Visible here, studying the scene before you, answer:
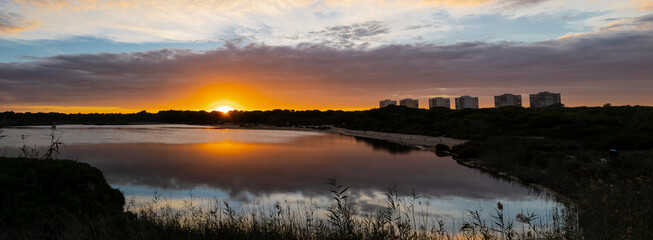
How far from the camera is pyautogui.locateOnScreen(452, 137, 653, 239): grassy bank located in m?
7.30

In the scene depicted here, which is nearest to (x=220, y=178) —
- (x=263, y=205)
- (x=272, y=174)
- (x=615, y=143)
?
(x=272, y=174)

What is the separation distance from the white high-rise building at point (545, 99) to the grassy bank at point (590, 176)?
124620 millimetres

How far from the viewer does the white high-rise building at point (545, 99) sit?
13725cm

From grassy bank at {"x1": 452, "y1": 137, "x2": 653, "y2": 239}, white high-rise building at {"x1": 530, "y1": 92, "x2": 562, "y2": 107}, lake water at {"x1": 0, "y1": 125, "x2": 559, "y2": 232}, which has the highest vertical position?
white high-rise building at {"x1": 530, "y1": 92, "x2": 562, "y2": 107}

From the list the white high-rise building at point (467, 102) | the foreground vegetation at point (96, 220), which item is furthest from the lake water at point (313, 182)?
the white high-rise building at point (467, 102)

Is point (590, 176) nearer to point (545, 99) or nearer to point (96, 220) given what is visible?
point (96, 220)

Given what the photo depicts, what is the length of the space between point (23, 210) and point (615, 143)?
134ft

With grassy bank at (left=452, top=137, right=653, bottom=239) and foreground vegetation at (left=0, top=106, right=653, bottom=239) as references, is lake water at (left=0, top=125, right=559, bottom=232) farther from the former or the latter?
grassy bank at (left=452, top=137, right=653, bottom=239)

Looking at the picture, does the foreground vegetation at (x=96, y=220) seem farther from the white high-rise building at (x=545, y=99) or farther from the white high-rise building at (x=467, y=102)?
the white high-rise building at (x=467, y=102)

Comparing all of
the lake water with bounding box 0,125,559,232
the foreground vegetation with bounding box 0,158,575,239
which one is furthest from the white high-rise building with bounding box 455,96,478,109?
the foreground vegetation with bounding box 0,158,575,239

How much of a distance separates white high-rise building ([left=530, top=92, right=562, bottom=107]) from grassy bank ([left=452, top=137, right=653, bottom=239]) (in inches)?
4906

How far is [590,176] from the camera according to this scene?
1611 cm

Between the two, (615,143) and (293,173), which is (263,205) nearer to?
(293,173)

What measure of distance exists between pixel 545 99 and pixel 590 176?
144458 mm
